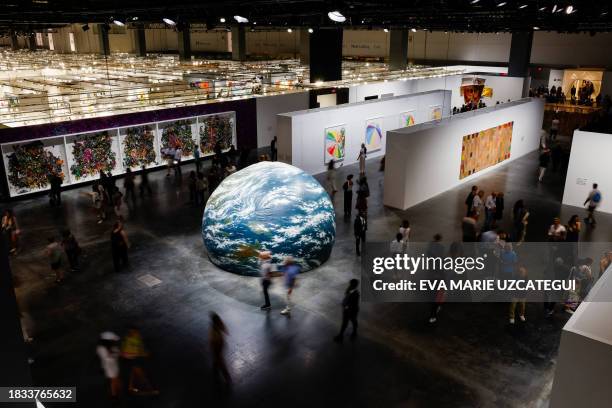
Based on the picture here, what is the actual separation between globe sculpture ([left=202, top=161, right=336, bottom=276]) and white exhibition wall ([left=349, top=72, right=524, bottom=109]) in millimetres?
14606

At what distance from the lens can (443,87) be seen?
30953 millimetres

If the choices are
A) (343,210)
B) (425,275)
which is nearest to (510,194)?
(343,210)

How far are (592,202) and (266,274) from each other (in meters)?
10.2

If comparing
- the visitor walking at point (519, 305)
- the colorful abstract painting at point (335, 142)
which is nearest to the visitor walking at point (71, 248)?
the visitor walking at point (519, 305)

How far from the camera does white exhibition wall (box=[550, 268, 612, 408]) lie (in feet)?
17.6

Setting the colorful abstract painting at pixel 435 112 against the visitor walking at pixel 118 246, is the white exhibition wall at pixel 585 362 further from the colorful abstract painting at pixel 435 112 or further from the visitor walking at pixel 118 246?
the colorful abstract painting at pixel 435 112

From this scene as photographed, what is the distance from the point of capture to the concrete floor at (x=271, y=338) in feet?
24.3

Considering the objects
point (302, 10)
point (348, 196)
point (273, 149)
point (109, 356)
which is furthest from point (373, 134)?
point (109, 356)

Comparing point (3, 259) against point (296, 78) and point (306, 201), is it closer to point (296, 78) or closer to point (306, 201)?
point (306, 201)

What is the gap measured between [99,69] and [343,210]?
22160 millimetres

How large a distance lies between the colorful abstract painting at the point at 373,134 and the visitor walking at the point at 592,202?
9.52m

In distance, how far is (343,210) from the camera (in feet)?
50.3

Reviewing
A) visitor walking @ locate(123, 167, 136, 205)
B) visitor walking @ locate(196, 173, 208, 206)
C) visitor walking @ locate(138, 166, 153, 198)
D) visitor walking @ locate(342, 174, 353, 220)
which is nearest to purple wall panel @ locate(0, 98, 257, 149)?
visitor walking @ locate(138, 166, 153, 198)

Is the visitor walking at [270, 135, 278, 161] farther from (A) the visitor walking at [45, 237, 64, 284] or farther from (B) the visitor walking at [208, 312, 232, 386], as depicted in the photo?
(B) the visitor walking at [208, 312, 232, 386]
